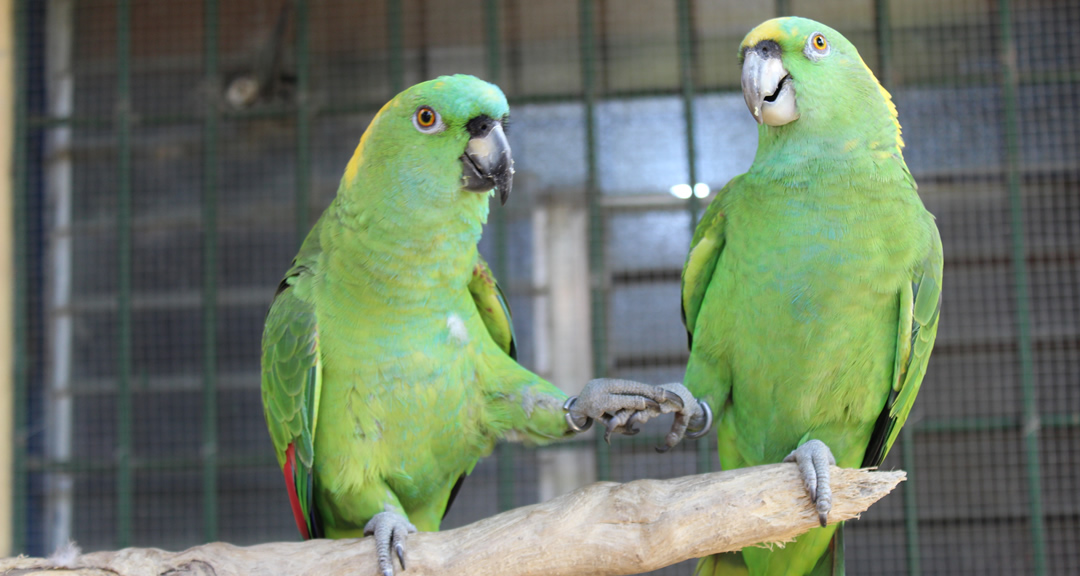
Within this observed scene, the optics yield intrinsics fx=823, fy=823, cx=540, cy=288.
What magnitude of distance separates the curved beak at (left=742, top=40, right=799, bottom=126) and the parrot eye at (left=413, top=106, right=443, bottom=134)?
724mm

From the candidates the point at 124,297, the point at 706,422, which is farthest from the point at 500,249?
the point at 706,422

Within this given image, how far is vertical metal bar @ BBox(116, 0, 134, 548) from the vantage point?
4211mm

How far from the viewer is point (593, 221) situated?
418 centimetres

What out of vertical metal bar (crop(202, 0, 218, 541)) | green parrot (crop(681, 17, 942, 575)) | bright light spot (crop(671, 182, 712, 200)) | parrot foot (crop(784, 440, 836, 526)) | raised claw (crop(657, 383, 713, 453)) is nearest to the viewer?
parrot foot (crop(784, 440, 836, 526))

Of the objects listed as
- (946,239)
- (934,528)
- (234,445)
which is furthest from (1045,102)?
(234,445)

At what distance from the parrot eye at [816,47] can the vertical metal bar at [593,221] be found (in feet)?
7.42

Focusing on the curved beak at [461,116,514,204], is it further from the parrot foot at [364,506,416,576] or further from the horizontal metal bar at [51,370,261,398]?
the horizontal metal bar at [51,370,261,398]

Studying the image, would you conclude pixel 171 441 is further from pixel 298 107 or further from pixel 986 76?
pixel 986 76

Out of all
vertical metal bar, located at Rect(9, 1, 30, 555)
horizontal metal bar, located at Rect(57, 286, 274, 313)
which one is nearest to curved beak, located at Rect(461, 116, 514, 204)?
horizontal metal bar, located at Rect(57, 286, 274, 313)

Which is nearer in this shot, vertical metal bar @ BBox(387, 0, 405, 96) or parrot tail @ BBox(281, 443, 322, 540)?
parrot tail @ BBox(281, 443, 322, 540)

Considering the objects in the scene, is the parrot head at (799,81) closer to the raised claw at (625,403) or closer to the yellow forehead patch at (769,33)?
the yellow forehead patch at (769,33)

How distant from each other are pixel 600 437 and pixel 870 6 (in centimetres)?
277

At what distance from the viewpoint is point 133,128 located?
4.81 m

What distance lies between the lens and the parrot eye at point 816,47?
1.91m
